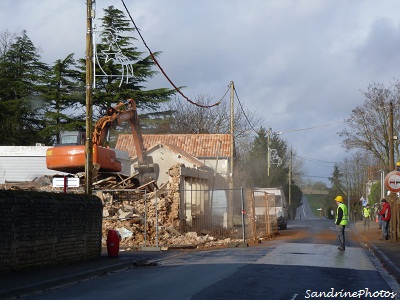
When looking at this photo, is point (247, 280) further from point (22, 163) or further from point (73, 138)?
point (22, 163)

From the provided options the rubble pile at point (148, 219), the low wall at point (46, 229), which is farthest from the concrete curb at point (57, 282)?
the rubble pile at point (148, 219)

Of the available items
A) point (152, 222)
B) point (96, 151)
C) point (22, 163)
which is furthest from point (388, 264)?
point (22, 163)

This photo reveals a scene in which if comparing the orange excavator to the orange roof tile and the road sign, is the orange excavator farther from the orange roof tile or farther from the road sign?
the orange roof tile

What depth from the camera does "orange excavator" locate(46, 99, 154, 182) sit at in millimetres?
30156

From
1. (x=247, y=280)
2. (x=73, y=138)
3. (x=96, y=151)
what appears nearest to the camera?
(x=247, y=280)

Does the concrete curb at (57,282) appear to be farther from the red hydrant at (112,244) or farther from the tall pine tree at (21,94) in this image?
the tall pine tree at (21,94)

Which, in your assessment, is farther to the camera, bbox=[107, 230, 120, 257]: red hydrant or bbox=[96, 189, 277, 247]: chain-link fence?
bbox=[96, 189, 277, 247]: chain-link fence

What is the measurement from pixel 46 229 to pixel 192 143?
36.8m

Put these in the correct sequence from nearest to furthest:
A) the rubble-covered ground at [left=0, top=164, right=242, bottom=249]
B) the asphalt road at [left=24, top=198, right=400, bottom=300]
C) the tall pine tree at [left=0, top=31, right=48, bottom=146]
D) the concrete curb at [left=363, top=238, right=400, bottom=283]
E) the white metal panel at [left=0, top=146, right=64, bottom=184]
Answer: the asphalt road at [left=24, top=198, right=400, bottom=300] < the concrete curb at [left=363, top=238, right=400, bottom=283] < the rubble-covered ground at [left=0, top=164, right=242, bottom=249] < the white metal panel at [left=0, top=146, right=64, bottom=184] < the tall pine tree at [left=0, top=31, right=48, bottom=146]

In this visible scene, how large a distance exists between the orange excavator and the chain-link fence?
2.37 metres

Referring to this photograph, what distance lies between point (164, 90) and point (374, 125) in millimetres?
16071

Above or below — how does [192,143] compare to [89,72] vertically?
above

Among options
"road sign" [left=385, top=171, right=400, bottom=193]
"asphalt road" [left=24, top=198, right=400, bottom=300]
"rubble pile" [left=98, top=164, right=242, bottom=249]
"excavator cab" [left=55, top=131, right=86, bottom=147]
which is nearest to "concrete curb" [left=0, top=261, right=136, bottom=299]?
"asphalt road" [left=24, top=198, right=400, bottom=300]

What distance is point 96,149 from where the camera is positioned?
30.1 meters
